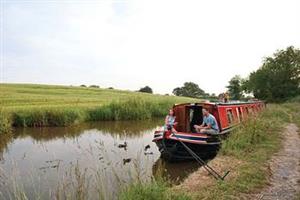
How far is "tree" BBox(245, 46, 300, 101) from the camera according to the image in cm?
4459

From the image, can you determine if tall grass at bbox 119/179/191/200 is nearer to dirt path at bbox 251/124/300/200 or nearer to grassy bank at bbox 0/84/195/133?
dirt path at bbox 251/124/300/200

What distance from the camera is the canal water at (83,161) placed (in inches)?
216

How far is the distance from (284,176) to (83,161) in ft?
18.8

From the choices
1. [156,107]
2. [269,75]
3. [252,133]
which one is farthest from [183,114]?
[269,75]

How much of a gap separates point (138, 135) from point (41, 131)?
16.5 feet

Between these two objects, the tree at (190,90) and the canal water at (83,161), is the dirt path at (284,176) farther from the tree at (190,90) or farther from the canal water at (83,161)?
the tree at (190,90)

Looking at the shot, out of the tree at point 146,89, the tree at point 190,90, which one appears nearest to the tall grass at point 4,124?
the tree at point 146,89

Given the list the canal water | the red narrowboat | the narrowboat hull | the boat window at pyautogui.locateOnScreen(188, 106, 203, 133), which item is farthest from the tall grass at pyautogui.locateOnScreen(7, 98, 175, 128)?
the narrowboat hull

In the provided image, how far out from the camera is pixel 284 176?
6.80 meters

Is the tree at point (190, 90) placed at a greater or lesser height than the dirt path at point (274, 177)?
greater

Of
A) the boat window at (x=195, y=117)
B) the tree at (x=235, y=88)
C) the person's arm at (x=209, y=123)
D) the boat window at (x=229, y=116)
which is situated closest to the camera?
the person's arm at (x=209, y=123)

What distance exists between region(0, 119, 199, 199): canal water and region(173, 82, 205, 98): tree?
74.6 meters

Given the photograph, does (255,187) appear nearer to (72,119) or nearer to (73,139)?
(73,139)

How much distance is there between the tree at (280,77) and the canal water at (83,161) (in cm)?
2865
